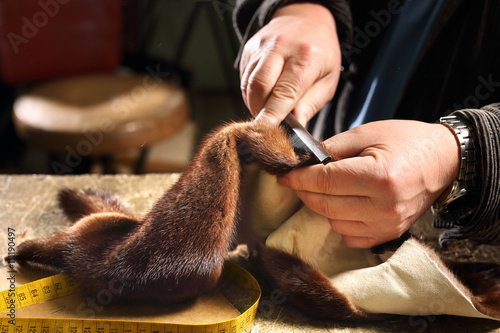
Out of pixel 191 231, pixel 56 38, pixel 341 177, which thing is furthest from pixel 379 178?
pixel 56 38

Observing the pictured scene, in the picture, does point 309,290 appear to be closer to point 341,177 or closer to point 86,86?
point 341,177

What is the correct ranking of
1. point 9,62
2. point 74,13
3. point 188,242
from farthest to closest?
1. point 74,13
2. point 9,62
3. point 188,242

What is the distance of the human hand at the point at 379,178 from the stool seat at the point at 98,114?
1124 millimetres

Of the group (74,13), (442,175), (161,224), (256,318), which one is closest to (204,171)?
(161,224)

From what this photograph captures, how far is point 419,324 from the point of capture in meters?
0.68

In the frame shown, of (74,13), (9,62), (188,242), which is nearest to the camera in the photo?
(188,242)

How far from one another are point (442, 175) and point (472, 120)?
0.32 ft

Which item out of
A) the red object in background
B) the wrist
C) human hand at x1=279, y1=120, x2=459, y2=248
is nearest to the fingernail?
human hand at x1=279, y1=120, x2=459, y2=248

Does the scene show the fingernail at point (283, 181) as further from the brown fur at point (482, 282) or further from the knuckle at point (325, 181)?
the brown fur at point (482, 282)

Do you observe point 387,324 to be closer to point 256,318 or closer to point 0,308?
point 256,318

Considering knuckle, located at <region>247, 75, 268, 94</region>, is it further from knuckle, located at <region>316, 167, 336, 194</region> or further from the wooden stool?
the wooden stool

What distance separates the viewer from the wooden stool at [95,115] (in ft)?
5.32

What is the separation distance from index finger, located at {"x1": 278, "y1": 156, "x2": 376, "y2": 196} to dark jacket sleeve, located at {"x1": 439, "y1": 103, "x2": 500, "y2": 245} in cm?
18

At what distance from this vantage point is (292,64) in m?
0.81
